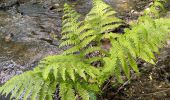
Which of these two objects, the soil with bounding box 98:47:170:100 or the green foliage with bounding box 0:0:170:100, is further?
the soil with bounding box 98:47:170:100

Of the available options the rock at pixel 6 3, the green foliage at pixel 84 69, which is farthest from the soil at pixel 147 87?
the rock at pixel 6 3

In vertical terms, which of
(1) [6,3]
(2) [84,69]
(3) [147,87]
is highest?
(2) [84,69]

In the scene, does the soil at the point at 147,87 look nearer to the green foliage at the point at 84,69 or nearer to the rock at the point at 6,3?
the green foliage at the point at 84,69

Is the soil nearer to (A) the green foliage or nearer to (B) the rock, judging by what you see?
(A) the green foliage

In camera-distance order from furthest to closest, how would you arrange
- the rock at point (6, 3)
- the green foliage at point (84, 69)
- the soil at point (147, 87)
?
1. the rock at point (6, 3)
2. the soil at point (147, 87)
3. the green foliage at point (84, 69)

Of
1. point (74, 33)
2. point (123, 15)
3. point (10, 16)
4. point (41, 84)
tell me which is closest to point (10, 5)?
point (10, 16)

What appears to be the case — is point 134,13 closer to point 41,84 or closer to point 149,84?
point 149,84

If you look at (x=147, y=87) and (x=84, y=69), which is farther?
(x=147, y=87)

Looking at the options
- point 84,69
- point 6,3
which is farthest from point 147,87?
point 6,3

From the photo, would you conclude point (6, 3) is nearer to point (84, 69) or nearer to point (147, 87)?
point (147, 87)

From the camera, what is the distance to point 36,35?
6.75 metres

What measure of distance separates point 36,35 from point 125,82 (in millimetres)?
3009

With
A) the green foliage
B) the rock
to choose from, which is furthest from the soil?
the rock

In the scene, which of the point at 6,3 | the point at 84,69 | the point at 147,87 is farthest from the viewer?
the point at 6,3
